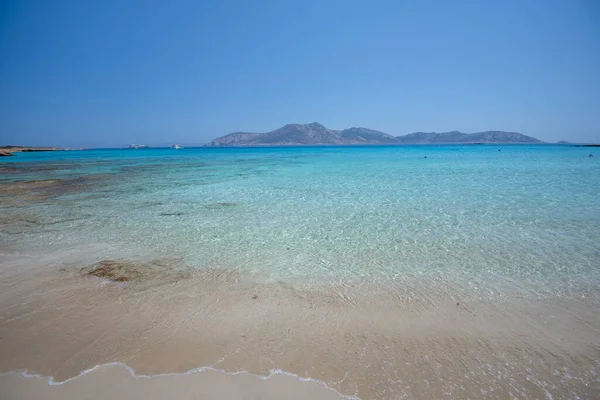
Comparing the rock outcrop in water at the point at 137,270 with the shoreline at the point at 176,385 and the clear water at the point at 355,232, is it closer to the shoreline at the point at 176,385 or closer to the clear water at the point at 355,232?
the clear water at the point at 355,232

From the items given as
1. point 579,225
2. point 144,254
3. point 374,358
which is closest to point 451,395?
point 374,358

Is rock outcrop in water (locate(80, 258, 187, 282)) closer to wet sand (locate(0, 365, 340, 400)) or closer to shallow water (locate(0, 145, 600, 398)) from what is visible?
shallow water (locate(0, 145, 600, 398))

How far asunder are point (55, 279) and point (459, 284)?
6.27 meters

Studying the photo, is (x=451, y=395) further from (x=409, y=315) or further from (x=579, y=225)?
(x=579, y=225)

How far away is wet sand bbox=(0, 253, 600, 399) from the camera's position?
8.07 feet

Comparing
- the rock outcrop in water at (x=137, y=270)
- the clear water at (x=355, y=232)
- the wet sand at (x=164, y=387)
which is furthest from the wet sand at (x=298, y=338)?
the clear water at (x=355, y=232)

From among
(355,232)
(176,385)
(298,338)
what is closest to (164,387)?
(176,385)

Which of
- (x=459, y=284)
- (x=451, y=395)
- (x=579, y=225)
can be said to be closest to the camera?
(x=451, y=395)

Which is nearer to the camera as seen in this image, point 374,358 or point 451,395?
point 451,395

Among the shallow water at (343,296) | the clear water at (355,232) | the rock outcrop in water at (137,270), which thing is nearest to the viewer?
the shallow water at (343,296)

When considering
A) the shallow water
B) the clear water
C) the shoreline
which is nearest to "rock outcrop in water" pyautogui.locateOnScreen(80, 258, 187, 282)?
the shallow water

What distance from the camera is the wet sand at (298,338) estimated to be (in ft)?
8.07

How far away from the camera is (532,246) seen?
554 cm

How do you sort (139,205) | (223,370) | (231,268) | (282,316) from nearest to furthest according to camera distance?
(223,370), (282,316), (231,268), (139,205)
